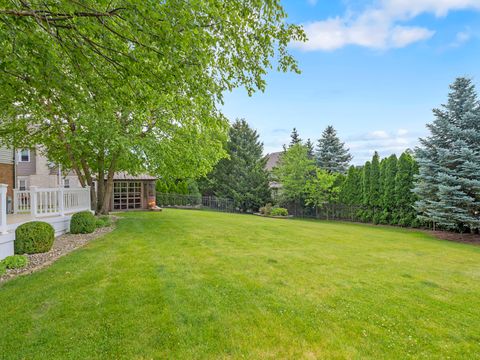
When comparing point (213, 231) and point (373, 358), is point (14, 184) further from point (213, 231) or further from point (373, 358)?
point (373, 358)

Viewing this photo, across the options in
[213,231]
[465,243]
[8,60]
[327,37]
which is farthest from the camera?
[465,243]

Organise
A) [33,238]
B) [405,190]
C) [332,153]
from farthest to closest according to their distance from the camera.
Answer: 1. [332,153]
2. [405,190]
3. [33,238]

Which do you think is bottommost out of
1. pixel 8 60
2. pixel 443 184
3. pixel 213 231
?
pixel 213 231

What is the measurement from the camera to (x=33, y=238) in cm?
630

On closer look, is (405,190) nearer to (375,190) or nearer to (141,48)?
(375,190)

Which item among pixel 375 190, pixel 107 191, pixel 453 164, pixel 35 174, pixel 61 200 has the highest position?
pixel 35 174

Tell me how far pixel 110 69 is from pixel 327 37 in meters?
6.26

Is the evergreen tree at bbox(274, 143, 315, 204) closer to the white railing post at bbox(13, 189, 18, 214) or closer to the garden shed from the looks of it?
the garden shed

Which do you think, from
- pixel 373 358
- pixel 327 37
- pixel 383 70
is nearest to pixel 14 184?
pixel 327 37

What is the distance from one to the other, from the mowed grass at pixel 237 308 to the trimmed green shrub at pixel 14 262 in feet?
2.27

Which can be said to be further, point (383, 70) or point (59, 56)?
point (383, 70)

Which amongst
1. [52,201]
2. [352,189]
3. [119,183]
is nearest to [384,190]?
[352,189]

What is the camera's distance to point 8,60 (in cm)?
453

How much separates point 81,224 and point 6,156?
6.41m
